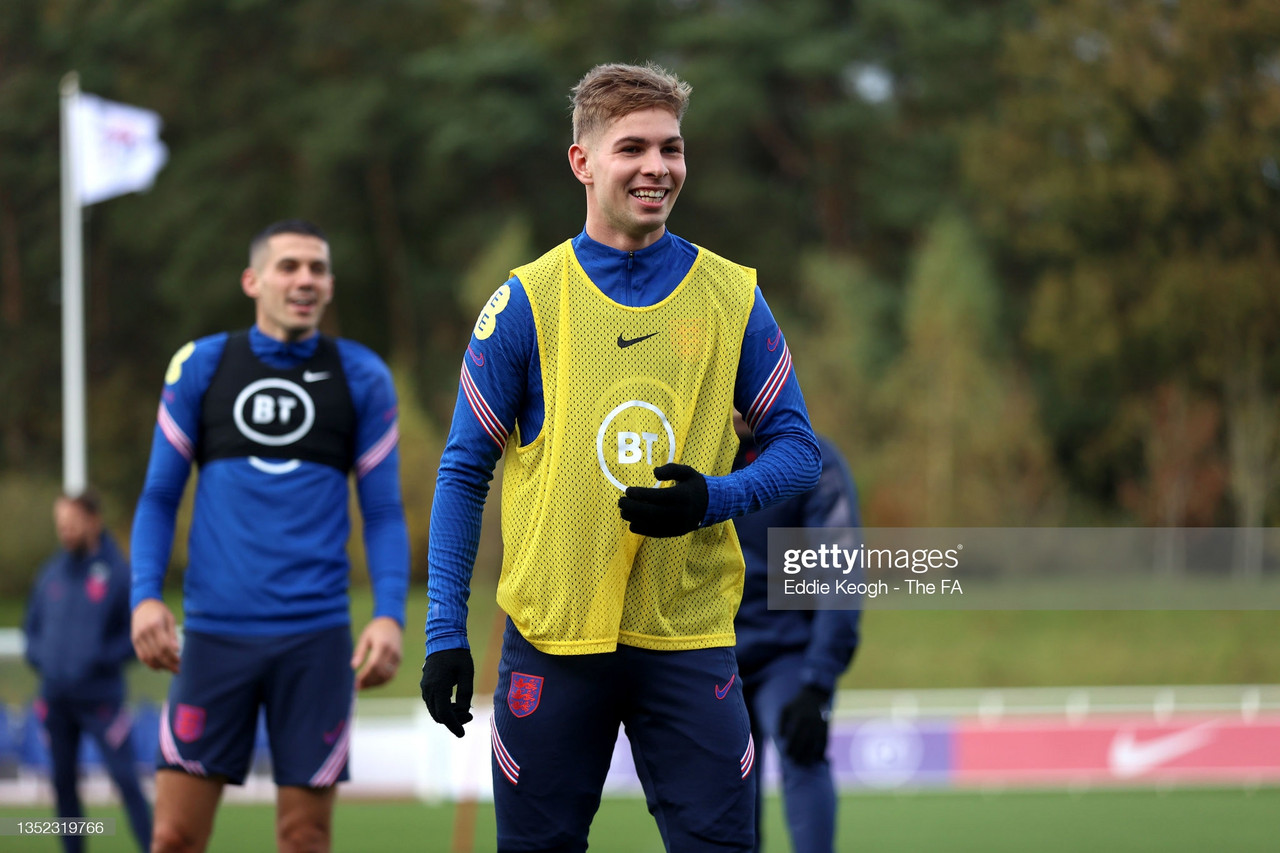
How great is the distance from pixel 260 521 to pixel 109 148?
1148 centimetres

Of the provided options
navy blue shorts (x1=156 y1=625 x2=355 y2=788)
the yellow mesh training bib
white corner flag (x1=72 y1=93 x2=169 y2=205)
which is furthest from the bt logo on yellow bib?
white corner flag (x1=72 y1=93 x2=169 y2=205)

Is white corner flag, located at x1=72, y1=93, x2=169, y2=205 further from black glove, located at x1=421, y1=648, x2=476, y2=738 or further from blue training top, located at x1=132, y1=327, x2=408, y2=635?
black glove, located at x1=421, y1=648, x2=476, y2=738

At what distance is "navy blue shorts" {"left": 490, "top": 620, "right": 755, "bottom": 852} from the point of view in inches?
114

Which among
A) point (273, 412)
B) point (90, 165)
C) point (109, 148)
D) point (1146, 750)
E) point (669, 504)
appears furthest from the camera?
point (109, 148)

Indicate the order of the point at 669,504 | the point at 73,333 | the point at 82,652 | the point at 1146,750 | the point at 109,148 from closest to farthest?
the point at 669,504 < the point at 82,652 < the point at 1146,750 < the point at 109,148 < the point at 73,333

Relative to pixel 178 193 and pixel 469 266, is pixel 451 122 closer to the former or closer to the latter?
pixel 469 266

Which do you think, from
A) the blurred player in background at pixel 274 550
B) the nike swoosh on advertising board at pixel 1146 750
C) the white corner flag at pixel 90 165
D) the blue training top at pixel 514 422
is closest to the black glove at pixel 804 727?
the blurred player in background at pixel 274 550

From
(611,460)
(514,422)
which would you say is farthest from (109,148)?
(611,460)

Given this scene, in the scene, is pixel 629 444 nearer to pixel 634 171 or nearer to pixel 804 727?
pixel 634 171

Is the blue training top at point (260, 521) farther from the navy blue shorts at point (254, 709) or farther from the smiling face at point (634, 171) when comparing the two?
the smiling face at point (634, 171)

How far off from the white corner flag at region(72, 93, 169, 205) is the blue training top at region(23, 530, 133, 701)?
769 centimetres

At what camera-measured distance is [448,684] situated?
284cm

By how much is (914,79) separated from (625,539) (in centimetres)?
2921

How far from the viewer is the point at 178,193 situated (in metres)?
29.7
